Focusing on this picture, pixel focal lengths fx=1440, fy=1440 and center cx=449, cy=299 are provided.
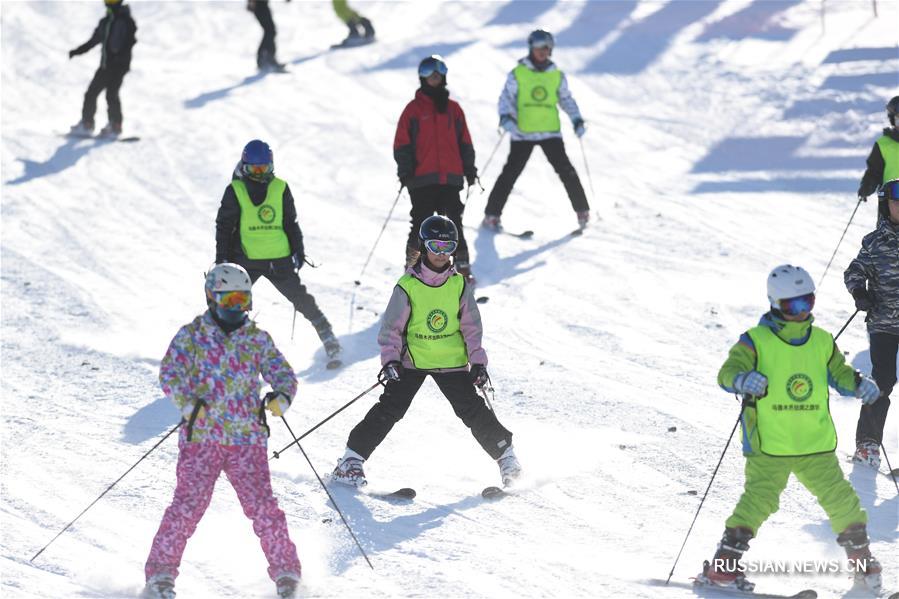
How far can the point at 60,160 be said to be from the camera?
1652cm

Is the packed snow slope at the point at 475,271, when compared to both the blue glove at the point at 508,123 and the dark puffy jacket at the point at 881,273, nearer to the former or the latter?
the dark puffy jacket at the point at 881,273

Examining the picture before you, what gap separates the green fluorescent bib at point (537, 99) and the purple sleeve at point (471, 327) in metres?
5.52

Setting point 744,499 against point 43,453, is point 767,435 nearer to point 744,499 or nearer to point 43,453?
point 744,499

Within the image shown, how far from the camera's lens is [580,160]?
1661 cm

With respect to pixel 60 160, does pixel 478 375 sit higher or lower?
higher

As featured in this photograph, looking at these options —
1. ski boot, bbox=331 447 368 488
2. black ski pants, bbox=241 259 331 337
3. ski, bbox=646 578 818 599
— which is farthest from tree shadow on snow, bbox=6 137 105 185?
ski, bbox=646 578 818 599

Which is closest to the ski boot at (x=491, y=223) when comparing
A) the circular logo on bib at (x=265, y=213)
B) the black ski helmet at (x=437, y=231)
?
the circular logo on bib at (x=265, y=213)

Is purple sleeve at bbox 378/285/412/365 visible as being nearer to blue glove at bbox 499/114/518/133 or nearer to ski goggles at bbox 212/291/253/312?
ski goggles at bbox 212/291/253/312

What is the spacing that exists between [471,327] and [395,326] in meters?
0.41

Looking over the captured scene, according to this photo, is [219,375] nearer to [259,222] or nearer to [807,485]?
[807,485]

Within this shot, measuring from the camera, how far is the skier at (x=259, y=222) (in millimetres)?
9492

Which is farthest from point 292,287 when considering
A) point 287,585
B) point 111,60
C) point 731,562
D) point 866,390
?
point 111,60

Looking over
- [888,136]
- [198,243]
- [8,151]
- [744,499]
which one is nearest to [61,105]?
[8,151]

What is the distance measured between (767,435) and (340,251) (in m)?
7.50
